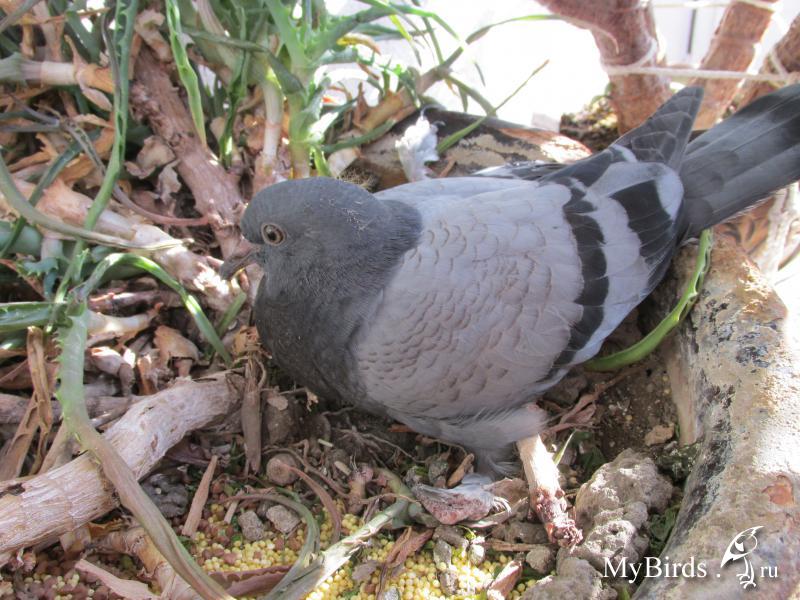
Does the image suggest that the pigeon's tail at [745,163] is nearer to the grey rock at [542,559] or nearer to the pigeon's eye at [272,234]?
the grey rock at [542,559]

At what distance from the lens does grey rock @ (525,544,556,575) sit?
4.88 feet

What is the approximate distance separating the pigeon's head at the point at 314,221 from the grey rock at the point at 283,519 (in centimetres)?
58

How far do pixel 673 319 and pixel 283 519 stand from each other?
106 cm

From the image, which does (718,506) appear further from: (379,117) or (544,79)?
(544,79)

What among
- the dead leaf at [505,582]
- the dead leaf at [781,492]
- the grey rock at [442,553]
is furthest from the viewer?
the grey rock at [442,553]

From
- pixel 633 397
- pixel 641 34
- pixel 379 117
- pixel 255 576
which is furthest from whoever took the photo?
pixel 379 117

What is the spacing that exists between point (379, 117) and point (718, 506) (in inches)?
64.7

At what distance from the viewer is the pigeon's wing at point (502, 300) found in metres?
1.64

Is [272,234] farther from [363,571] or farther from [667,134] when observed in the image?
[667,134]

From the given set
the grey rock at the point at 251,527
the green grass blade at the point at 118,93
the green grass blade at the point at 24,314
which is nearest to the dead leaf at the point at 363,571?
the grey rock at the point at 251,527

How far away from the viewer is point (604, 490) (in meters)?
1.51

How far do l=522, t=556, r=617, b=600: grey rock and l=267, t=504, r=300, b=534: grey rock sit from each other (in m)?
0.57

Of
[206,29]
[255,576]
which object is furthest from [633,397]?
[206,29]

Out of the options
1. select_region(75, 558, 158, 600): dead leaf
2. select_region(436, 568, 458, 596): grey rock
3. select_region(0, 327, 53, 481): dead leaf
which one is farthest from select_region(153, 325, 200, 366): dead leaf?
select_region(436, 568, 458, 596): grey rock
